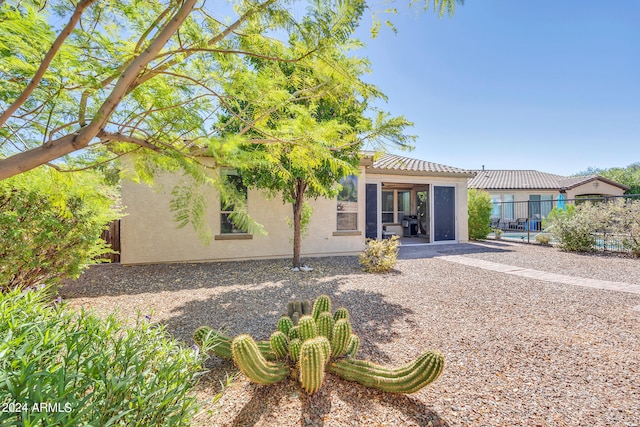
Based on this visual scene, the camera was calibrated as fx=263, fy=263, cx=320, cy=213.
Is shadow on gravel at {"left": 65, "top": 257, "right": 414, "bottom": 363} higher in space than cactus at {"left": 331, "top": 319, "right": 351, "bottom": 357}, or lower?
lower

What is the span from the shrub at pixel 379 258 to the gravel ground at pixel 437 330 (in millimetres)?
444

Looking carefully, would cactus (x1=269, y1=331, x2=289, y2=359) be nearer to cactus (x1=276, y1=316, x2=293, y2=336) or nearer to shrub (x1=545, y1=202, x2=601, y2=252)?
cactus (x1=276, y1=316, x2=293, y2=336)

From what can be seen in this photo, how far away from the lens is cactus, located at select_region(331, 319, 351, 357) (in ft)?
9.13

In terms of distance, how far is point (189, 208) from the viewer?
3.85 metres

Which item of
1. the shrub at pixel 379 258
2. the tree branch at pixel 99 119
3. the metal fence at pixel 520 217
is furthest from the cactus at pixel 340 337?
the metal fence at pixel 520 217

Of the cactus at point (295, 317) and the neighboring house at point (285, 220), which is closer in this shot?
the cactus at point (295, 317)

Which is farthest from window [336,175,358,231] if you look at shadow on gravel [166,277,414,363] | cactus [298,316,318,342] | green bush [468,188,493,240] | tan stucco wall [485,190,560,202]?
tan stucco wall [485,190,560,202]

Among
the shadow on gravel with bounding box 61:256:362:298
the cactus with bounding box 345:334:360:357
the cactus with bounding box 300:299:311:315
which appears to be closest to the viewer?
the cactus with bounding box 345:334:360:357

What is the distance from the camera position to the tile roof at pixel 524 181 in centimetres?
2233

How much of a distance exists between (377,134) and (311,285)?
12.4ft

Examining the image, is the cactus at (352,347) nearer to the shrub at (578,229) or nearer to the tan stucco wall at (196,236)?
the tan stucco wall at (196,236)

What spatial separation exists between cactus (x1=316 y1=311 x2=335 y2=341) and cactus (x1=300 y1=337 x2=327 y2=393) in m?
0.50

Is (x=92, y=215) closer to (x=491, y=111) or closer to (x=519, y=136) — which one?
(x=491, y=111)

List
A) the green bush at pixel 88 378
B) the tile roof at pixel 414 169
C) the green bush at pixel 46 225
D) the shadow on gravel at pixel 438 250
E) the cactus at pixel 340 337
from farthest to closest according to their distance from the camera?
1. the tile roof at pixel 414 169
2. the shadow on gravel at pixel 438 250
3. the green bush at pixel 46 225
4. the cactus at pixel 340 337
5. the green bush at pixel 88 378
